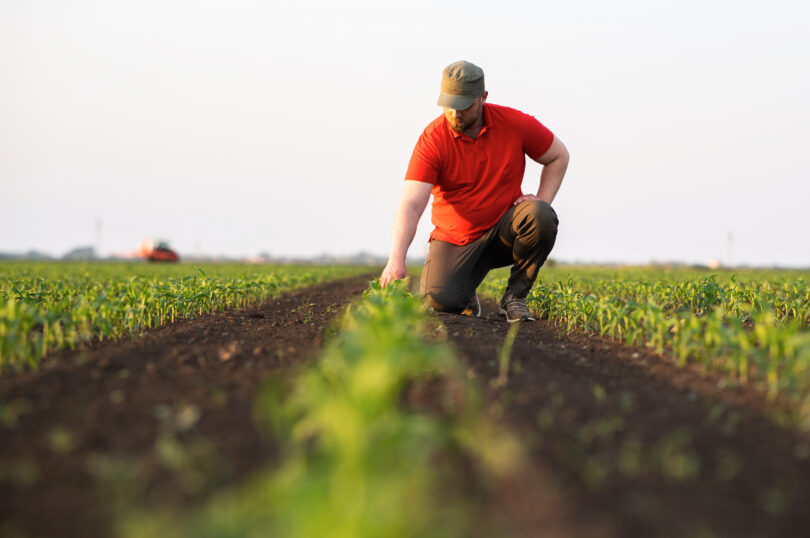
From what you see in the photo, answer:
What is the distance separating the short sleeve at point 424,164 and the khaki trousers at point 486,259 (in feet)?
2.89

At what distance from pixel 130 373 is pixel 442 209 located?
3626 mm

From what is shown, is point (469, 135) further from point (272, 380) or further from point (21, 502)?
point (21, 502)

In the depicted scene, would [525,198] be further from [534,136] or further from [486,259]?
[486,259]

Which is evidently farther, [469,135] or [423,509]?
[469,135]

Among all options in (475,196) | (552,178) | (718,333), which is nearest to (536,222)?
(475,196)

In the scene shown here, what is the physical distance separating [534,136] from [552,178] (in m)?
0.56

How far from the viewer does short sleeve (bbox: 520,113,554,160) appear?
5559 millimetres

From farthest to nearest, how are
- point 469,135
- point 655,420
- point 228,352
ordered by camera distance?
point 469,135
point 228,352
point 655,420

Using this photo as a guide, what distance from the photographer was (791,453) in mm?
2189

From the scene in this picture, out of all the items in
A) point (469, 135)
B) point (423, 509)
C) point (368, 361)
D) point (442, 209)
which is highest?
point (469, 135)

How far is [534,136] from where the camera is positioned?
5.59m

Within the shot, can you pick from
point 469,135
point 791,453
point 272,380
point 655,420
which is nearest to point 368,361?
point 272,380

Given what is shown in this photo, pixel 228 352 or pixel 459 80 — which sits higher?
pixel 459 80

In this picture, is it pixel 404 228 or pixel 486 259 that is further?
pixel 486 259
